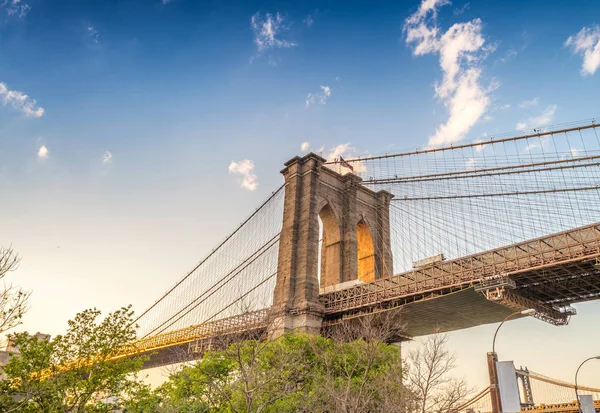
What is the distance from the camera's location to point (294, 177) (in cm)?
4434

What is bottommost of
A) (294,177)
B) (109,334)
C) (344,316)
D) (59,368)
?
(59,368)

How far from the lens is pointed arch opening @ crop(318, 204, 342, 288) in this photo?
147 feet

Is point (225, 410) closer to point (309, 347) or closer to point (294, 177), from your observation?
point (309, 347)

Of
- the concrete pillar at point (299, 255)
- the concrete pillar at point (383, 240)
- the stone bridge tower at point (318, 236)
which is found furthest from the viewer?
the concrete pillar at point (383, 240)

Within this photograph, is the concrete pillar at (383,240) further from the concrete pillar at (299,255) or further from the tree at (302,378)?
the tree at (302,378)

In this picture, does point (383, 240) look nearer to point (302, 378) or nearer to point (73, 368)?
point (302, 378)

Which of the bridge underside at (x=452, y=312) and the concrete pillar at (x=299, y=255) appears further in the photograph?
the concrete pillar at (x=299, y=255)

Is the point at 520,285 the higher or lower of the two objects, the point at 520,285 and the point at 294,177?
the lower

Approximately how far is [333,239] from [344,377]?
836 inches

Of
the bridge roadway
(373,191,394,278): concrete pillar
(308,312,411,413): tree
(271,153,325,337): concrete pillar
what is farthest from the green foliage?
(373,191,394,278): concrete pillar

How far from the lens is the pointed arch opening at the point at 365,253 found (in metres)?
49.2

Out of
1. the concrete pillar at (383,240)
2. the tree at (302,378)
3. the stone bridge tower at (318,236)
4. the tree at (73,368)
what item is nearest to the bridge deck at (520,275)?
the stone bridge tower at (318,236)

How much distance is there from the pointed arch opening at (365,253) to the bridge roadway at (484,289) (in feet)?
29.6

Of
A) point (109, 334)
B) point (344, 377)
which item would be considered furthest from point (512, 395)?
Answer: point (344, 377)
